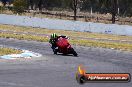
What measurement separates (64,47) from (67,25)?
2298cm

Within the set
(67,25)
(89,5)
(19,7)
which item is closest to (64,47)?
(67,25)

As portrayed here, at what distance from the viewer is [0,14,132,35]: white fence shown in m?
44.8

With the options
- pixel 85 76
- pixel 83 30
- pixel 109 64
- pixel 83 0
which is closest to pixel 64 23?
pixel 83 30

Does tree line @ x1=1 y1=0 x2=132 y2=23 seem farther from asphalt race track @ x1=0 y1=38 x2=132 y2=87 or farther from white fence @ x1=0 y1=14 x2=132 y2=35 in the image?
asphalt race track @ x1=0 y1=38 x2=132 y2=87

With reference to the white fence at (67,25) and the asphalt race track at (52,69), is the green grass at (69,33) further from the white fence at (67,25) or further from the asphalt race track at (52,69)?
the asphalt race track at (52,69)

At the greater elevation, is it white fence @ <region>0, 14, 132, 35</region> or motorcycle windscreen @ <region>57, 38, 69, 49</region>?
motorcycle windscreen @ <region>57, 38, 69, 49</region>

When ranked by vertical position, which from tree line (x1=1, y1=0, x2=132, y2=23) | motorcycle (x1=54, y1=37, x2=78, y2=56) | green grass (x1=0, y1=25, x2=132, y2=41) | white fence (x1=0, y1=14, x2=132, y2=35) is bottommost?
tree line (x1=1, y1=0, x2=132, y2=23)

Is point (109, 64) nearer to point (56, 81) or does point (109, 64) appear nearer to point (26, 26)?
point (56, 81)

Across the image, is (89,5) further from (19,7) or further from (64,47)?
(64,47)

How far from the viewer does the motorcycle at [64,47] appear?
25562mm

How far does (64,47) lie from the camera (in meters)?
25.8

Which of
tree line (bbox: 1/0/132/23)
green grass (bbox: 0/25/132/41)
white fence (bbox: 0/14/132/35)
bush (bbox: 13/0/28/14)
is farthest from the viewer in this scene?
tree line (bbox: 1/0/132/23)

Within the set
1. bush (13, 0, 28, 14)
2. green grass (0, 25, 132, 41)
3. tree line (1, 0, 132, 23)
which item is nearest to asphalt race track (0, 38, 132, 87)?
green grass (0, 25, 132, 41)

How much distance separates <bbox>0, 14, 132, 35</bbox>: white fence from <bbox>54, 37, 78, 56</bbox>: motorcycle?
18.7m
